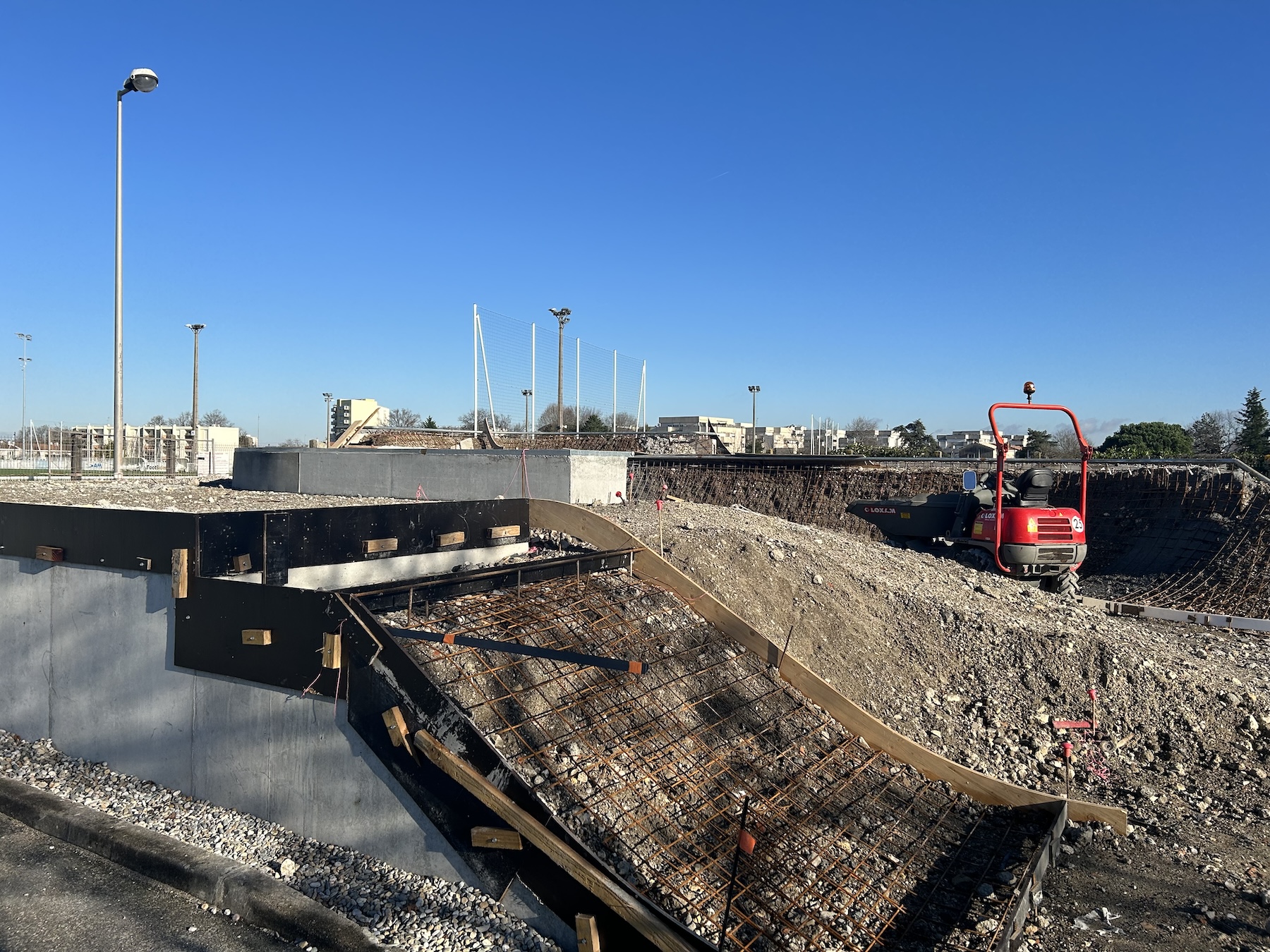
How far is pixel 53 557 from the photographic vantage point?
5.45m

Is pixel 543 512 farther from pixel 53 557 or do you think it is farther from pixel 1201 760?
pixel 1201 760

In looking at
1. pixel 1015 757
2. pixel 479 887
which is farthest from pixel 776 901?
pixel 1015 757

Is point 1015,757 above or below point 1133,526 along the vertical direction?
below

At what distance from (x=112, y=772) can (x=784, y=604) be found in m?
5.70

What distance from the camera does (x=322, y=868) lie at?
410cm

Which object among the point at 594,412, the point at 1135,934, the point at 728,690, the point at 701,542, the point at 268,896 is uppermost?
the point at 594,412

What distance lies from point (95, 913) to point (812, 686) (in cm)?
445

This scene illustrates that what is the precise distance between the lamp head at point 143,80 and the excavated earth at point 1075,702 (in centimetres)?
1030

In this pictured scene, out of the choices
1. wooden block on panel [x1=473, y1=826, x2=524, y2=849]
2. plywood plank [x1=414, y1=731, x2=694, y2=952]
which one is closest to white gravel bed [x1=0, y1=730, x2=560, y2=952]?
wooden block on panel [x1=473, y1=826, x2=524, y2=849]

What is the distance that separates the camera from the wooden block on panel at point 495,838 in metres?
3.66

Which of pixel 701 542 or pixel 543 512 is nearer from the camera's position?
pixel 543 512

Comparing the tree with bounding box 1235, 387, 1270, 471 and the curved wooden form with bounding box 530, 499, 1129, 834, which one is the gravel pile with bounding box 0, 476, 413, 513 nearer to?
the curved wooden form with bounding box 530, 499, 1129, 834

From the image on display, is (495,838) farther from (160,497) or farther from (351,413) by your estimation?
(351,413)

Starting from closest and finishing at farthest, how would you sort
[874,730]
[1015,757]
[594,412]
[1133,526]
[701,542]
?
[874,730] < [1015,757] < [701,542] < [1133,526] < [594,412]
